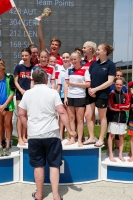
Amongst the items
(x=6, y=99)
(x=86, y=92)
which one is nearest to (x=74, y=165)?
(x=86, y=92)

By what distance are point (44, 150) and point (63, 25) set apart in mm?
5909

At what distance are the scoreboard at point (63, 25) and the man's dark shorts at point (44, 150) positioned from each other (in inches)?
221

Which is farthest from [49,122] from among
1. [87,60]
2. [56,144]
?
[87,60]

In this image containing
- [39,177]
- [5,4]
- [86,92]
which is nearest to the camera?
[39,177]

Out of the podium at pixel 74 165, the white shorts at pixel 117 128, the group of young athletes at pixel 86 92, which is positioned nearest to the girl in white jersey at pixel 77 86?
the group of young athletes at pixel 86 92

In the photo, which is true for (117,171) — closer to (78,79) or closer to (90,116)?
(90,116)

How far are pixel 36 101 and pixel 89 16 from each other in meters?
6.02

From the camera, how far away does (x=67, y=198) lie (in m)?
3.47

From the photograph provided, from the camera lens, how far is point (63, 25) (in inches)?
340

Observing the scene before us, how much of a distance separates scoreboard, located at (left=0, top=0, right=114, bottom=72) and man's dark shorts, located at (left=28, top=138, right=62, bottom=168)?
562 cm

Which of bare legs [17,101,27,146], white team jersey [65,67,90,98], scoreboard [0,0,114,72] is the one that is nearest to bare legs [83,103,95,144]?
white team jersey [65,67,90,98]

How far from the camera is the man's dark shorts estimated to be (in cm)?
322

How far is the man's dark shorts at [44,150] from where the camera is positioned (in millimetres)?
3223

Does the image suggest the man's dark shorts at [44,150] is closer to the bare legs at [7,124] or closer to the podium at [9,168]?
the podium at [9,168]
